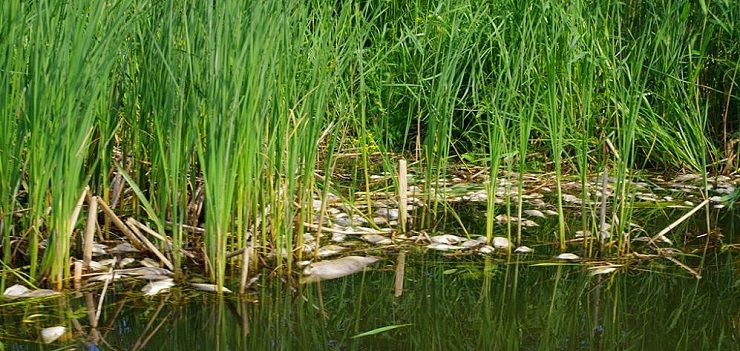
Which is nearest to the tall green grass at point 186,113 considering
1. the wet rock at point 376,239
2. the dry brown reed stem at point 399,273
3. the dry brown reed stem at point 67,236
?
the dry brown reed stem at point 67,236

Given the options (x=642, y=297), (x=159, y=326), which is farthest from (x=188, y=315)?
(x=642, y=297)

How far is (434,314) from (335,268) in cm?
55

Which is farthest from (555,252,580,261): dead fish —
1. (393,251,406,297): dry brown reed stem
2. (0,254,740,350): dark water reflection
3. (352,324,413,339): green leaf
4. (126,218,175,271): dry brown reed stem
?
(126,218,175,271): dry brown reed stem

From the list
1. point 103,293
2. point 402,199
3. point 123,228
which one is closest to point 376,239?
point 402,199

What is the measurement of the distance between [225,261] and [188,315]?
0.98 feet

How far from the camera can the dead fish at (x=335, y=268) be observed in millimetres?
3703

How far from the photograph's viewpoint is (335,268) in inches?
149

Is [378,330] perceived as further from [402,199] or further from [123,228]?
[402,199]

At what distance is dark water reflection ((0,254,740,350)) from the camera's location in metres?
3.07

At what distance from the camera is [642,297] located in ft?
11.6

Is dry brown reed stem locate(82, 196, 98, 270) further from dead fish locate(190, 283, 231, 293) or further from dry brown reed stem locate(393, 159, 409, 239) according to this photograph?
dry brown reed stem locate(393, 159, 409, 239)

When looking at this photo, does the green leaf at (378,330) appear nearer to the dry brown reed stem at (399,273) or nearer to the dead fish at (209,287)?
the dry brown reed stem at (399,273)

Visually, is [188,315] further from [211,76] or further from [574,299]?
[574,299]

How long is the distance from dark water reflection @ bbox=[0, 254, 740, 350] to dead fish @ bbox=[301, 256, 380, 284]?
53 mm
